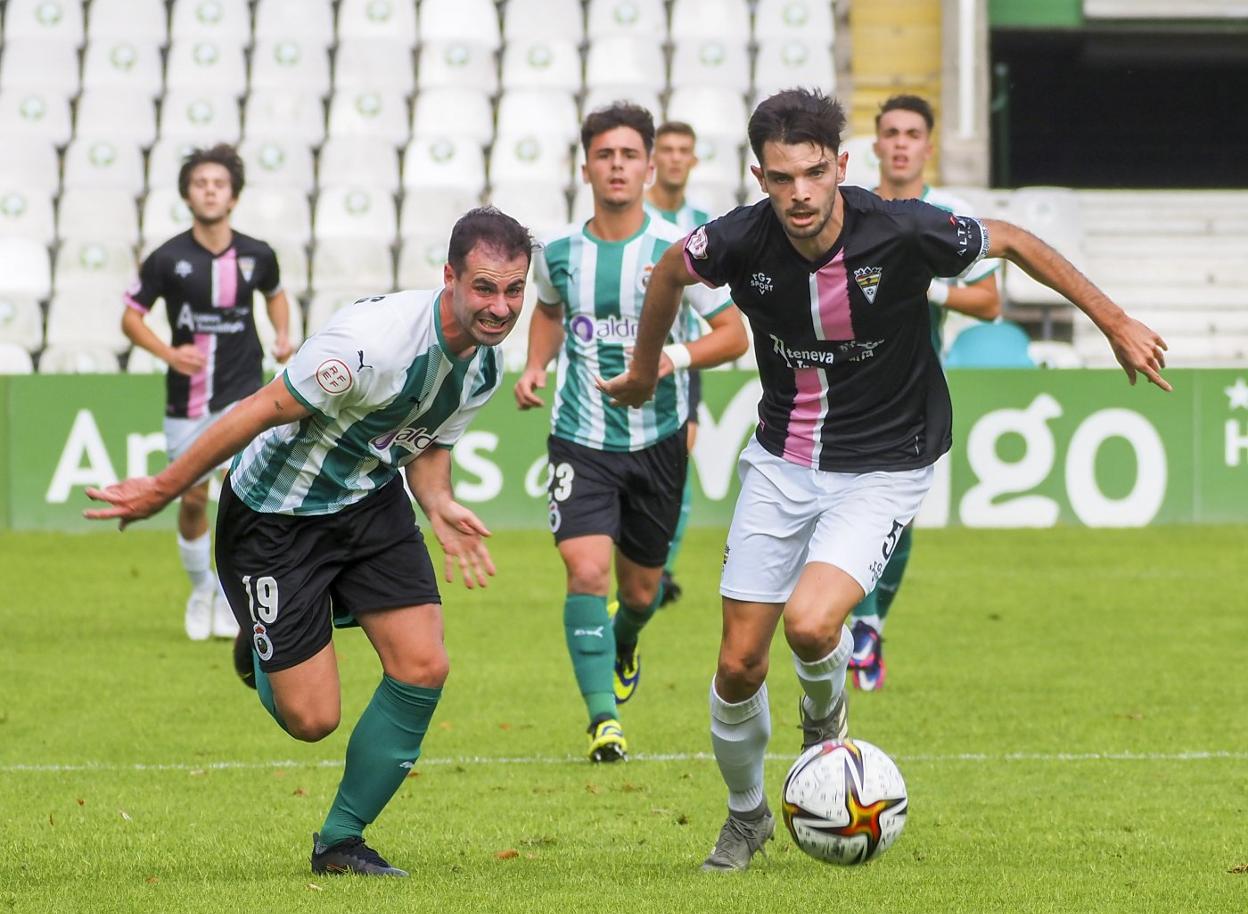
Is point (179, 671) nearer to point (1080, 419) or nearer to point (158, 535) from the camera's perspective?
point (158, 535)

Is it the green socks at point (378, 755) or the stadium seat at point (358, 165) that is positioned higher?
the stadium seat at point (358, 165)

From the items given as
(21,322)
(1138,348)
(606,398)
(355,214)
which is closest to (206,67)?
(355,214)

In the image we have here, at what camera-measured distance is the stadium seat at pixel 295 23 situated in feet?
67.6

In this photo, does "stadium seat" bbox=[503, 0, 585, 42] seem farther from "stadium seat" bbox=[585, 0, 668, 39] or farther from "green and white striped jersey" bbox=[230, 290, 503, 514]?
"green and white striped jersey" bbox=[230, 290, 503, 514]

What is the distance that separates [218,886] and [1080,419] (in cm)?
1068

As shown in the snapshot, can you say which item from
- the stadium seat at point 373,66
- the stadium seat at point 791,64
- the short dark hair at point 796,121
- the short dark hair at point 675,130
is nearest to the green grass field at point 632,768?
the short dark hair at point 796,121

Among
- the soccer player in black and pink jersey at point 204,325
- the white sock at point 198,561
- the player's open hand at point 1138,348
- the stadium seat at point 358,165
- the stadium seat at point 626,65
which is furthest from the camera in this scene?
the stadium seat at point 626,65

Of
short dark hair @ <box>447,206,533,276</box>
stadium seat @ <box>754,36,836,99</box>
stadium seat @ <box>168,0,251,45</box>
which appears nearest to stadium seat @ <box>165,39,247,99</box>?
stadium seat @ <box>168,0,251,45</box>

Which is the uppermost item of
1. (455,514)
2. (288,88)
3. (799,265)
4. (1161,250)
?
A: (288,88)

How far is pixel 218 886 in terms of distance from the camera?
5.01 meters

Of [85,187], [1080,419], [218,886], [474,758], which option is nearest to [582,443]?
[474,758]

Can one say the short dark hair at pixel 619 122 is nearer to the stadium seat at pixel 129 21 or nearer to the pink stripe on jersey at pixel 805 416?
the pink stripe on jersey at pixel 805 416

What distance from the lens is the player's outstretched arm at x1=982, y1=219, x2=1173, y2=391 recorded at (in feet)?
15.8

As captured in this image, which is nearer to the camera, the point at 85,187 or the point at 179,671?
the point at 179,671
